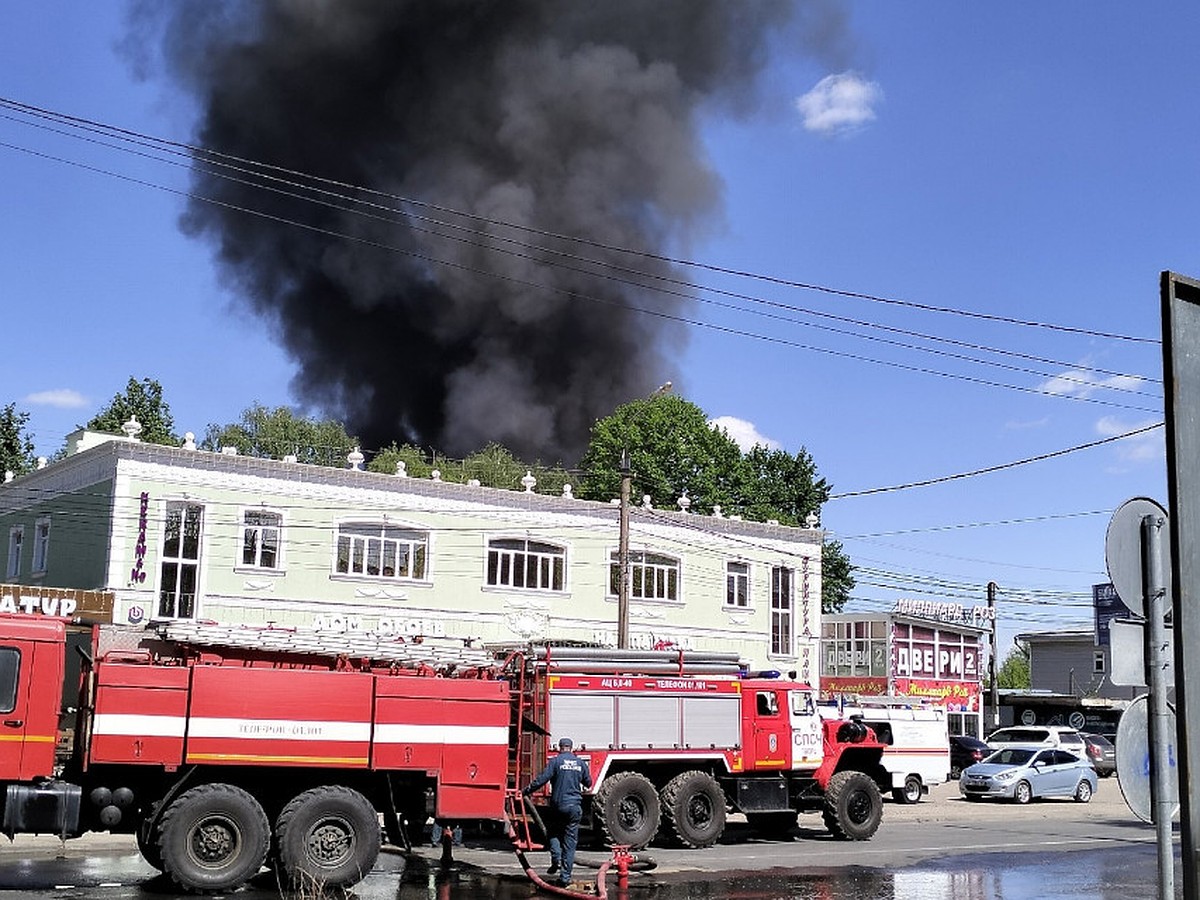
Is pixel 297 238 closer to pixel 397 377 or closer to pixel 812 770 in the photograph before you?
pixel 397 377

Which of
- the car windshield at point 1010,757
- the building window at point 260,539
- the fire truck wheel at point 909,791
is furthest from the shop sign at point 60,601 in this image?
the car windshield at point 1010,757

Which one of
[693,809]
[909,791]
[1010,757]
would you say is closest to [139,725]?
[693,809]

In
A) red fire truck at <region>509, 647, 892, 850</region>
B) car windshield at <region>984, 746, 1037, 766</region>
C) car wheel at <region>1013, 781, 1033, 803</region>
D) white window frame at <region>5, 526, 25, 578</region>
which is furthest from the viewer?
white window frame at <region>5, 526, 25, 578</region>

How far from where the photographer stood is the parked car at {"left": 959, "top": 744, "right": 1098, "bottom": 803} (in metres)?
32.4

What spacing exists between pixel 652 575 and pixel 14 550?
2040cm

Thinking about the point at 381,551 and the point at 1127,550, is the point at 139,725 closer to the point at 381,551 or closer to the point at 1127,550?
the point at 1127,550

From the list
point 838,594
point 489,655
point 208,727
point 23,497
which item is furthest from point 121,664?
point 838,594

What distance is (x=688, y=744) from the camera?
20.3 m

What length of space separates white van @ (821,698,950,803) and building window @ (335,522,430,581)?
13.8m

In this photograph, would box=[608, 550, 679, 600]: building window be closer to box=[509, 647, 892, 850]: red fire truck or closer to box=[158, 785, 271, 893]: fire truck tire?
box=[509, 647, 892, 850]: red fire truck

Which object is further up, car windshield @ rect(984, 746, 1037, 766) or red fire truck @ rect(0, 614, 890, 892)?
red fire truck @ rect(0, 614, 890, 892)

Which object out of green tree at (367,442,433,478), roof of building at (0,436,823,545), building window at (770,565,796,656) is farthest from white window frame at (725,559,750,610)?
green tree at (367,442,433,478)

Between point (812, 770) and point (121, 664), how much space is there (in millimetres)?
12123

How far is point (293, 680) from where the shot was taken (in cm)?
1502
